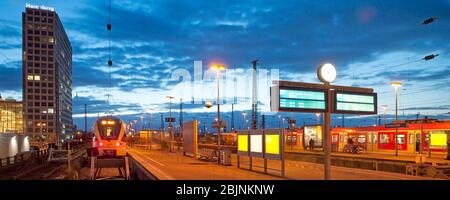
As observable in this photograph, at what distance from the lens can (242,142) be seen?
21.0 m

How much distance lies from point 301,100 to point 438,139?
82.4 ft

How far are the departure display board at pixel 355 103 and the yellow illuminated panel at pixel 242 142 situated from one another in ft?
24.1

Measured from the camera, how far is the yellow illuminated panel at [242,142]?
2044cm

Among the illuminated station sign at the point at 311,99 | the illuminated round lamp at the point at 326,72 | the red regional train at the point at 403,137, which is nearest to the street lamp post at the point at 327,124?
the illuminated round lamp at the point at 326,72

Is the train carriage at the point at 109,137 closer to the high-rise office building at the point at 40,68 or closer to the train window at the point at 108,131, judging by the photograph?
the train window at the point at 108,131

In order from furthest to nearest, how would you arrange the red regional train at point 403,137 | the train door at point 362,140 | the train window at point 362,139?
the train window at point 362,139 → the train door at point 362,140 → the red regional train at point 403,137

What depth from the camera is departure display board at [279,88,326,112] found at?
494 inches

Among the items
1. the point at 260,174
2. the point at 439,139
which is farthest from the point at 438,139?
the point at 260,174

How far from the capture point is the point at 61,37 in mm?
145875

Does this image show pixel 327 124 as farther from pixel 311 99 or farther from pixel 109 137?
pixel 109 137
